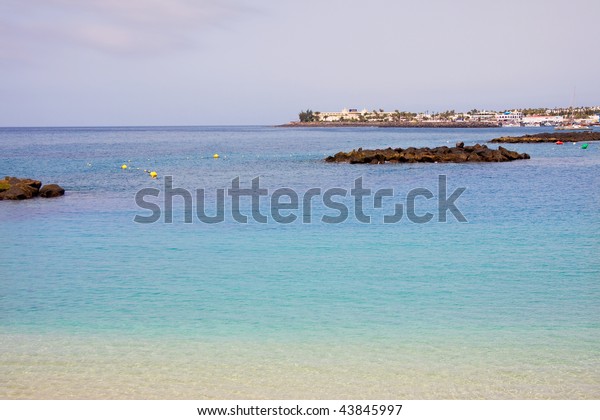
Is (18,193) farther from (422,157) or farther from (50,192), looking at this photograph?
(422,157)

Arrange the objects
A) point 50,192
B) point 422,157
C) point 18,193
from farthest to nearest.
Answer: point 422,157
point 50,192
point 18,193

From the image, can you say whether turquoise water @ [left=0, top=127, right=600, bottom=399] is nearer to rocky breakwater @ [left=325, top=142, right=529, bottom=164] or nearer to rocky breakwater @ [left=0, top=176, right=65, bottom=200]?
rocky breakwater @ [left=0, top=176, right=65, bottom=200]

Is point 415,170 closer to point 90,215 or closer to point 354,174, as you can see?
point 354,174

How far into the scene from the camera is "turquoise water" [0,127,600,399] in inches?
308

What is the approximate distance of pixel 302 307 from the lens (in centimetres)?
1098

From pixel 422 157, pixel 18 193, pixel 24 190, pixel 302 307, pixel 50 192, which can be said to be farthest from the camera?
pixel 422 157

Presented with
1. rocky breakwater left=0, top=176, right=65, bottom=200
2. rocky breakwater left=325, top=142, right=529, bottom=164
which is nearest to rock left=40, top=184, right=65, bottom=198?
rocky breakwater left=0, top=176, right=65, bottom=200

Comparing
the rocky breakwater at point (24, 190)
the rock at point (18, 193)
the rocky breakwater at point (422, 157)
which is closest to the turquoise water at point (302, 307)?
the rock at point (18, 193)

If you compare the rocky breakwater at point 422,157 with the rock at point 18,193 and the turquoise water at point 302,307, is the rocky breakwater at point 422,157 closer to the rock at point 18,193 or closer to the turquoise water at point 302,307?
the rock at point 18,193

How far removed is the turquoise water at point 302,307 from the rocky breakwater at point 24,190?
5.16 meters

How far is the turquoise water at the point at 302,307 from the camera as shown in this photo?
7.83 m

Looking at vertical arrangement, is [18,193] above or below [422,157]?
below

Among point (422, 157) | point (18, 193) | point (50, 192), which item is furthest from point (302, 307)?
point (422, 157)

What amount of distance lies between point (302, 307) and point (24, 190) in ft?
68.1
